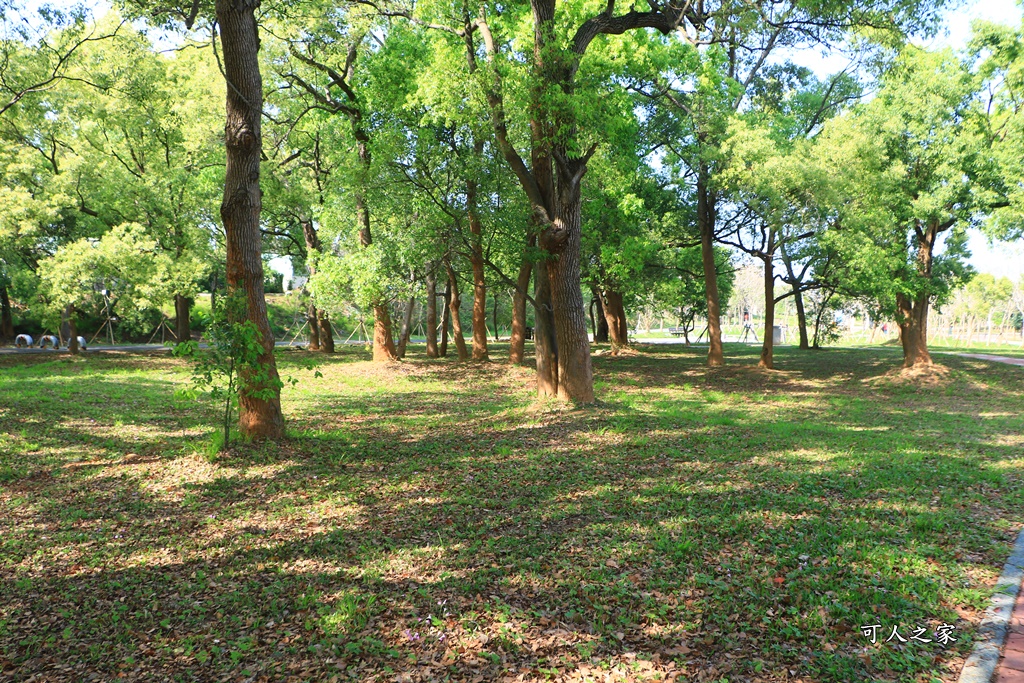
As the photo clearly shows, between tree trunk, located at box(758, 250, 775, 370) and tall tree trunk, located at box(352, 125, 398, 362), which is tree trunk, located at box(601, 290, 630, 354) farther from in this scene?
tall tree trunk, located at box(352, 125, 398, 362)

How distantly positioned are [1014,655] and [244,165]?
730 centimetres

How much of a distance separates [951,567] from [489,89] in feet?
24.5

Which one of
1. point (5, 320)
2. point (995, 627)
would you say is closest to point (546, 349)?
point (995, 627)

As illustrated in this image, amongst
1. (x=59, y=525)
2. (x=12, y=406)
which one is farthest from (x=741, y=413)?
(x=12, y=406)

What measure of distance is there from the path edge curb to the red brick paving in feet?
0.07

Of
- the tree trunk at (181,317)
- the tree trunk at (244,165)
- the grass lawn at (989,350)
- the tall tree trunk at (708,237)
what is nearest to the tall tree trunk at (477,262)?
the tree trunk at (244,165)

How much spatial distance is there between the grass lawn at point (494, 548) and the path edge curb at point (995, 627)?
7cm

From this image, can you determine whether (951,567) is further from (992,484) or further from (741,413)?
(741,413)

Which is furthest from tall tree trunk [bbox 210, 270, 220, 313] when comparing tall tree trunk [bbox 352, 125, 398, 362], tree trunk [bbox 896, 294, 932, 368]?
tree trunk [bbox 896, 294, 932, 368]

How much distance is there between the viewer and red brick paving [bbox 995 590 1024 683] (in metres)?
2.82

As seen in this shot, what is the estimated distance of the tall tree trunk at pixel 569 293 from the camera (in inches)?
369

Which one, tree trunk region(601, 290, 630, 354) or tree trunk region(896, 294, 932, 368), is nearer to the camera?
tree trunk region(896, 294, 932, 368)

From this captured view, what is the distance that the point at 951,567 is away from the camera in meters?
4.04

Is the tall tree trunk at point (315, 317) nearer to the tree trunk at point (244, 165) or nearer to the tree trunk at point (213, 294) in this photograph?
the tree trunk at point (213, 294)
